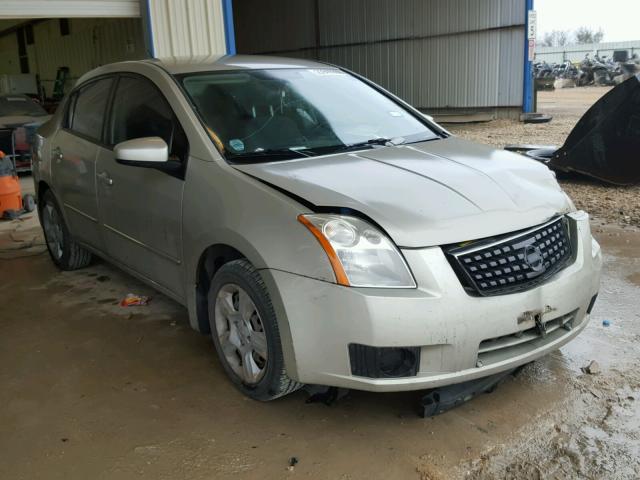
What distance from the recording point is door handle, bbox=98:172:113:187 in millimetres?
4020

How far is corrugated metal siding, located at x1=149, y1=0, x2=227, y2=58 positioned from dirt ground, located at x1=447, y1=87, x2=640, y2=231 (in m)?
5.16

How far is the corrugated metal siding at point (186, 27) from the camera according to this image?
27.5 ft

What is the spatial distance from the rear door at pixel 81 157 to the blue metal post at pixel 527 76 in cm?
1367

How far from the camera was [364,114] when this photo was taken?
3.86 meters

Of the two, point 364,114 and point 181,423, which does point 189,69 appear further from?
point 181,423

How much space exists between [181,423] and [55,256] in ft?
10.2

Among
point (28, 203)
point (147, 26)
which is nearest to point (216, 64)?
point (147, 26)

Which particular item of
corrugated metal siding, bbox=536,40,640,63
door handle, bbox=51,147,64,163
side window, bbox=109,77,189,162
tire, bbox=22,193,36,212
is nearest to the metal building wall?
tire, bbox=22,193,36,212

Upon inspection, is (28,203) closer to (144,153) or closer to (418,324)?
(144,153)

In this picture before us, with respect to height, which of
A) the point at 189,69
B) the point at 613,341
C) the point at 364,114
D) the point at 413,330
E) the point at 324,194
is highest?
the point at 189,69

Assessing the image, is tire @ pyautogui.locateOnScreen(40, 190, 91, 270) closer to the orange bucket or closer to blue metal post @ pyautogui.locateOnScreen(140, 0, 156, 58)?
the orange bucket

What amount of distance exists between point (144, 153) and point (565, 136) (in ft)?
37.4

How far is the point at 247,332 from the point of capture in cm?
301

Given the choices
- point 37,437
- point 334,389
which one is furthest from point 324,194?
point 37,437
